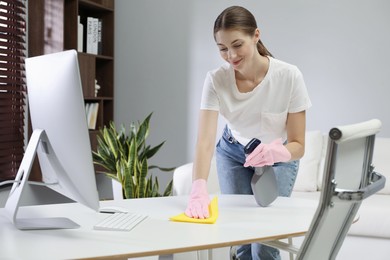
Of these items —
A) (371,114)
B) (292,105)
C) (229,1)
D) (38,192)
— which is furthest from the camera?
(229,1)

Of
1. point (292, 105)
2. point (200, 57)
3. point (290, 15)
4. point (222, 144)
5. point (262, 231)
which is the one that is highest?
point (290, 15)

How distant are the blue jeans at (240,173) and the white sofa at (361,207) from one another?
38.3 inches

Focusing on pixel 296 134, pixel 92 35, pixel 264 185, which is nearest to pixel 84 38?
pixel 92 35

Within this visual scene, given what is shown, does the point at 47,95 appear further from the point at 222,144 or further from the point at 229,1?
the point at 229,1

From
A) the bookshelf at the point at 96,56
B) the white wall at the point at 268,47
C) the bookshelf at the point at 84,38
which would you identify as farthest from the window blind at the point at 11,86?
the white wall at the point at 268,47

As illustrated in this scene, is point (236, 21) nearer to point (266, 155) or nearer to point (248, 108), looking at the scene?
point (248, 108)

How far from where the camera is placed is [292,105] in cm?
193

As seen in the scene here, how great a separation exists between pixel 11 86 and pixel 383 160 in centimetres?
228

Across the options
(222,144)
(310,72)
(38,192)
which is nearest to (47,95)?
(222,144)

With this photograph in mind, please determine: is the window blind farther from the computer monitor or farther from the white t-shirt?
the computer monitor

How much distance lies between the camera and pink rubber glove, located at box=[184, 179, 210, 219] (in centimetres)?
157

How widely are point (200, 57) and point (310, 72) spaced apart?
81 centimetres

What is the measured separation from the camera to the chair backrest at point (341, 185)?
1.02 m

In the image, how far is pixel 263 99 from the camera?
1.96 metres
